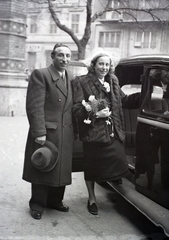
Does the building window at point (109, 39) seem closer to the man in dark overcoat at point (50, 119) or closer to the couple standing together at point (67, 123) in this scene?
the couple standing together at point (67, 123)

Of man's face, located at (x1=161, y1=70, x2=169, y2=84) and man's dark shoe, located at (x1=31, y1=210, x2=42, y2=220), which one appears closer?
man's face, located at (x1=161, y1=70, x2=169, y2=84)

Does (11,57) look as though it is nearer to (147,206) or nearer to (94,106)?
(94,106)

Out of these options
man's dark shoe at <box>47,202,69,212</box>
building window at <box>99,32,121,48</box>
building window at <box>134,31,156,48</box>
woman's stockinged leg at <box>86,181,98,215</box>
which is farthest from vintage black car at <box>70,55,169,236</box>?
building window at <box>99,32,121,48</box>

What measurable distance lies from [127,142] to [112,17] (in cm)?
2432

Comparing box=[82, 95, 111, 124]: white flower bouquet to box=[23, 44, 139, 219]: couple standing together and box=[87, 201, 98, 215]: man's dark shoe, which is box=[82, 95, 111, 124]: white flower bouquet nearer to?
box=[23, 44, 139, 219]: couple standing together

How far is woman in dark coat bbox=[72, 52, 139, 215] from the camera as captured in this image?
3.60 metres

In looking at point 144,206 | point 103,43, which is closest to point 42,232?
point 144,206

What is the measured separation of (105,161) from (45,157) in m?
0.72

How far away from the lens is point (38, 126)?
3.45 meters

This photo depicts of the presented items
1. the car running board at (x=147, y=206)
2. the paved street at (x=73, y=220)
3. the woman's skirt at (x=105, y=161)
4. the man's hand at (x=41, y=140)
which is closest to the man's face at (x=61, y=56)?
the man's hand at (x=41, y=140)

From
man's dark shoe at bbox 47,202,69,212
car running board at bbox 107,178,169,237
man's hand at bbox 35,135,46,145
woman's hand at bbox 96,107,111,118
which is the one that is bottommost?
man's dark shoe at bbox 47,202,69,212

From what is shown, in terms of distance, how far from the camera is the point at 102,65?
11.9ft

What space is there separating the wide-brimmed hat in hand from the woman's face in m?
1.00

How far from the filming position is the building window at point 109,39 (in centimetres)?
2814
